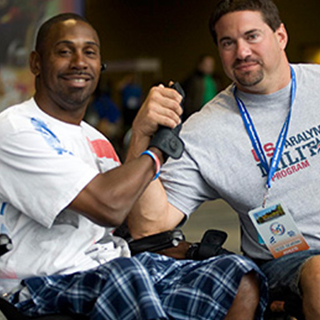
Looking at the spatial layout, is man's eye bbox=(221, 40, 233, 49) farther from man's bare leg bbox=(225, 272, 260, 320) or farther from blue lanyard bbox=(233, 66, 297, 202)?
man's bare leg bbox=(225, 272, 260, 320)

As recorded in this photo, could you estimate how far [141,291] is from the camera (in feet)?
6.29

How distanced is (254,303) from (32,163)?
0.81 metres

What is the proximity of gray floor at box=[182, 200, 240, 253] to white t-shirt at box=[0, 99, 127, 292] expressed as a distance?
377 cm

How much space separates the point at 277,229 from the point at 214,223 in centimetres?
483

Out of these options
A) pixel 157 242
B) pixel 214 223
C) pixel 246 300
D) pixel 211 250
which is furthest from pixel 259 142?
pixel 214 223

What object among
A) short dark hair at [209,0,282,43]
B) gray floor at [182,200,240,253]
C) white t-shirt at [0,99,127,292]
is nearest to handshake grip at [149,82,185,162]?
white t-shirt at [0,99,127,292]

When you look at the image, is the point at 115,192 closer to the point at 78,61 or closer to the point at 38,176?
the point at 38,176

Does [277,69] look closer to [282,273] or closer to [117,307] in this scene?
[282,273]

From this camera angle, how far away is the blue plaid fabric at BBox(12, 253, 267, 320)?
194 centimetres

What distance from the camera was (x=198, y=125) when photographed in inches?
106

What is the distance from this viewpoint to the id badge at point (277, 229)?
8.11ft

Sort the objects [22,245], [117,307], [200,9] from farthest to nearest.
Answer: [200,9] → [22,245] → [117,307]

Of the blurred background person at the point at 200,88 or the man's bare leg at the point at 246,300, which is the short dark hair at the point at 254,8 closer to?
the man's bare leg at the point at 246,300

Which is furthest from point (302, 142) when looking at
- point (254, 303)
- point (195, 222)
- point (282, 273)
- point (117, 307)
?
point (195, 222)
